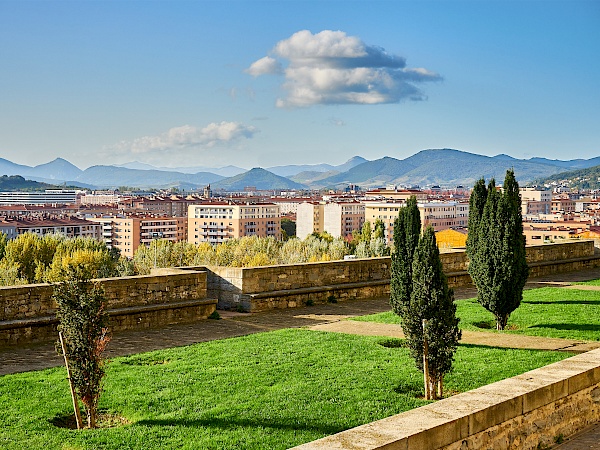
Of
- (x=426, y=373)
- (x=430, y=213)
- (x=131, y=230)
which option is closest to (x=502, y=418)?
(x=426, y=373)

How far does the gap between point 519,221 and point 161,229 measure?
139690mm

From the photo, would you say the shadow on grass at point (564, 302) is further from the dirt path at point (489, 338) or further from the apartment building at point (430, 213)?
the apartment building at point (430, 213)

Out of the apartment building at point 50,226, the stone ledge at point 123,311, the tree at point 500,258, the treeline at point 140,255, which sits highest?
the tree at point 500,258

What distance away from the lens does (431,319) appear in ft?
23.3

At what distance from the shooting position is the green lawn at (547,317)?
1028cm

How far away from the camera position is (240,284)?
11.7 meters

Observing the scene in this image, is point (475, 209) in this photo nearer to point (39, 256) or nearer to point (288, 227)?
point (39, 256)

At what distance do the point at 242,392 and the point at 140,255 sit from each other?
221ft

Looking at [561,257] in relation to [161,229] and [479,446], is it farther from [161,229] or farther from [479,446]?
[161,229]

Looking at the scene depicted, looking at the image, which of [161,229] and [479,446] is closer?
[479,446]

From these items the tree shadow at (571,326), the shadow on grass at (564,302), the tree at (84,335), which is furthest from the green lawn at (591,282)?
the tree at (84,335)

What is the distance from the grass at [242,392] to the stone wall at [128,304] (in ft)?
4.89

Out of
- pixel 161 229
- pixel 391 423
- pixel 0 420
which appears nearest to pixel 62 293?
pixel 0 420

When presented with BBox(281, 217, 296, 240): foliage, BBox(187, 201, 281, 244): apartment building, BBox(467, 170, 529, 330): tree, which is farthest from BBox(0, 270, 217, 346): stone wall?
BBox(281, 217, 296, 240): foliage
